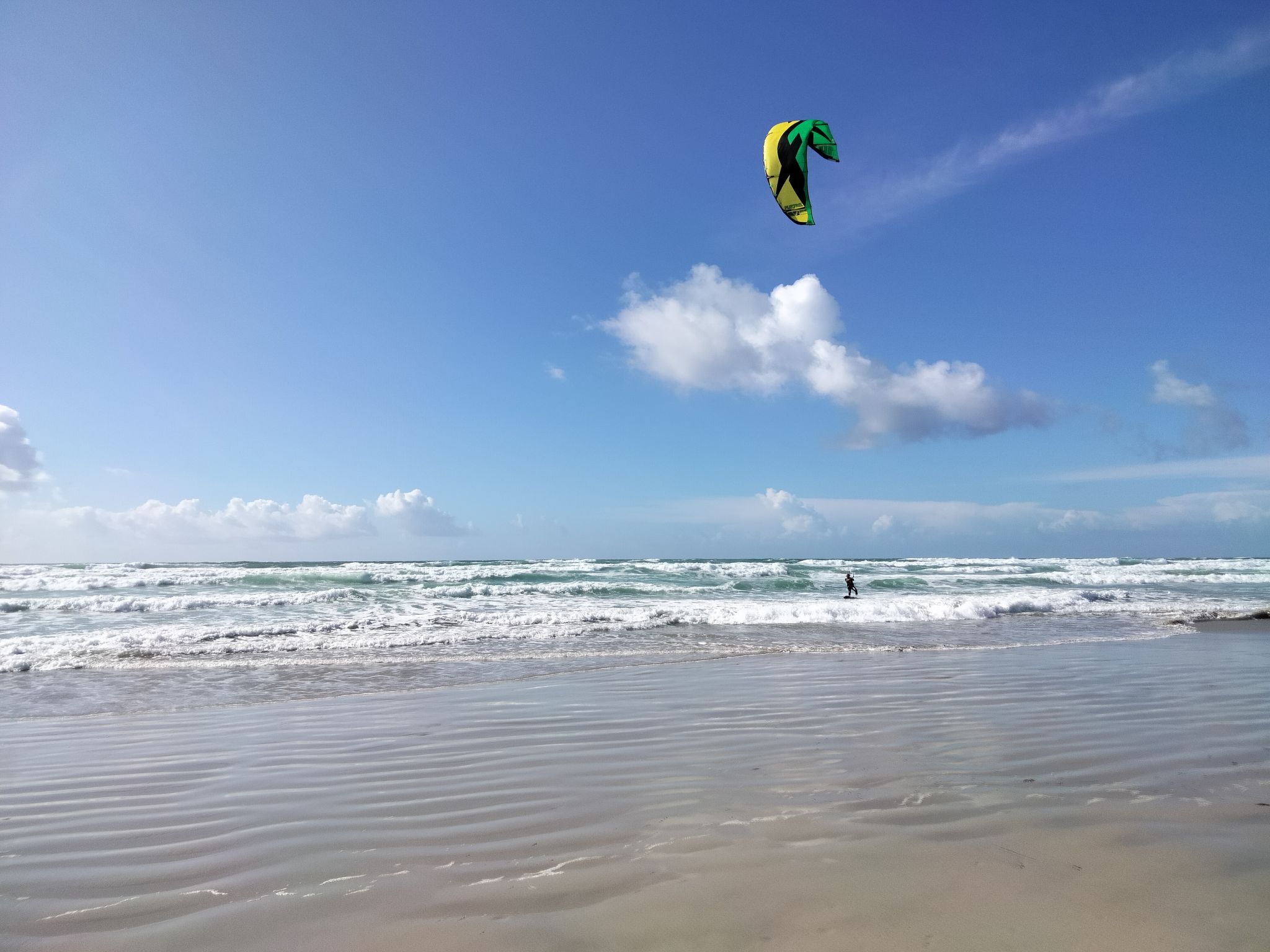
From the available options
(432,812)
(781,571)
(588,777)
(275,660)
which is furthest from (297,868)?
(781,571)

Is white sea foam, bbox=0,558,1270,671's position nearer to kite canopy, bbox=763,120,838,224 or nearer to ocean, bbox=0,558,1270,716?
ocean, bbox=0,558,1270,716

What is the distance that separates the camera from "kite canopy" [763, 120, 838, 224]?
8445 millimetres

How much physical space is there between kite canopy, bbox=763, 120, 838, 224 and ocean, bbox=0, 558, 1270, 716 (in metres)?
6.63

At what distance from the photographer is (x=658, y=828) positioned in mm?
3238

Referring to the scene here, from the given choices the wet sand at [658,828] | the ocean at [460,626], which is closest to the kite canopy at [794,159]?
the wet sand at [658,828]

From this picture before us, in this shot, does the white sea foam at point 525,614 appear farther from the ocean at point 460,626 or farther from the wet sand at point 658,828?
the wet sand at point 658,828

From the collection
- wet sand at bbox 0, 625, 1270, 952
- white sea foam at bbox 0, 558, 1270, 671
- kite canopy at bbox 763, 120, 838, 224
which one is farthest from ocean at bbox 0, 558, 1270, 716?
kite canopy at bbox 763, 120, 838, 224

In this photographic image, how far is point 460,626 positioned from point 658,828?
12.3 meters

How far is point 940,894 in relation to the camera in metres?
2.42

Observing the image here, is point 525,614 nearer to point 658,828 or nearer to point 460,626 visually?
point 460,626

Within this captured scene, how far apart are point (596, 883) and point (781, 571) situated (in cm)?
4024

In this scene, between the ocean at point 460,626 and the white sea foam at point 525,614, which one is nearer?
the ocean at point 460,626

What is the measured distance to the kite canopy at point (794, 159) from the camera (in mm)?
8445

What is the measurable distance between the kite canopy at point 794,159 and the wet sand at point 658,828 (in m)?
5.85
